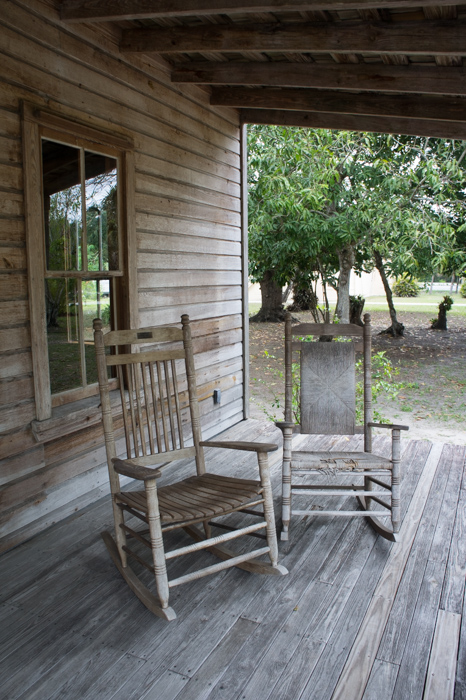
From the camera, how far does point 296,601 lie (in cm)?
229

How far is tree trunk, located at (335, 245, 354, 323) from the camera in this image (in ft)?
27.3

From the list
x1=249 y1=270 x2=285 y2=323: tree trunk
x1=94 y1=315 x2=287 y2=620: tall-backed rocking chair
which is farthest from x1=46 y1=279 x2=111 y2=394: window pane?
x1=249 y1=270 x2=285 y2=323: tree trunk

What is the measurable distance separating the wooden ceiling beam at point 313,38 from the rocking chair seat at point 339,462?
2.00 meters

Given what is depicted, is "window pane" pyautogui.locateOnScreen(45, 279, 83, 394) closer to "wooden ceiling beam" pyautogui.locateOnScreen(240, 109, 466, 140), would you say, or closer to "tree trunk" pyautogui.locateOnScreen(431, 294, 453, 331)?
"wooden ceiling beam" pyautogui.locateOnScreen(240, 109, 466, 140)

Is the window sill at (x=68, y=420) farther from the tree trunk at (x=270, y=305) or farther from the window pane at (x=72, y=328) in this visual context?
the tree trunk at (x=270, y=305)

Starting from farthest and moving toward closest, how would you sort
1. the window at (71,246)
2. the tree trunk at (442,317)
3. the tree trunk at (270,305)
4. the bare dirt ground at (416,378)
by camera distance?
the tree trunk at (270,305) → the tree trunk at (442,317) → the bare dirt ground at (416,378) → the window at (71,246)

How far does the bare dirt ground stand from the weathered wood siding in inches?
28.2

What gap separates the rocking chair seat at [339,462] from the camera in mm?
2771

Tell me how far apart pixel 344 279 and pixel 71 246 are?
241 inches

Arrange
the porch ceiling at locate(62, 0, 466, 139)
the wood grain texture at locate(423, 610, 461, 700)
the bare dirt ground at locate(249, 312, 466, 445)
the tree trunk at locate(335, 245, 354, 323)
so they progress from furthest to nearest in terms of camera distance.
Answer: the tree trunk at locate(335, 245, 354, 323), the bare dirt ground at locate(249, 312, 466, 445), the porch ceiling at locate(62, 0, 466, 139), the wood grain texture at locate(423, 610, 461, 700)

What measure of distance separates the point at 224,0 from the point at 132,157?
1140 mm

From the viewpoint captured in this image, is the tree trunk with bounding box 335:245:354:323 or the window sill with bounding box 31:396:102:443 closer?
the window sill with bounding box 31:396:102:443

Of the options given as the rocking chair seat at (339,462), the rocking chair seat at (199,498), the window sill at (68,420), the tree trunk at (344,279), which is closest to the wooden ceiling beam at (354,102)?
the rocking chair seat at (339,462)

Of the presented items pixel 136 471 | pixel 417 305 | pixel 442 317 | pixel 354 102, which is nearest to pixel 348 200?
pixel 354 102
